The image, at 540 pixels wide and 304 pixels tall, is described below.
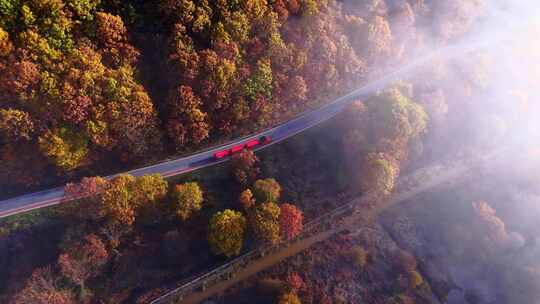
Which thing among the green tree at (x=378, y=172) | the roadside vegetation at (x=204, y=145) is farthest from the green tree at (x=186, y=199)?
the green tree at (x=378, y=172)

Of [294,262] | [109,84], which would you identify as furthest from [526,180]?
[109,84]

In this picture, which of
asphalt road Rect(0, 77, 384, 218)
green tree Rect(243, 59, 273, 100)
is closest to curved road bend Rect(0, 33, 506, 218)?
asphalt road Rect(0, 77, 384, 218)

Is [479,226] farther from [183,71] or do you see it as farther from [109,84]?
[109,84]

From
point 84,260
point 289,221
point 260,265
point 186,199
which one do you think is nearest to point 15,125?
point 84,260

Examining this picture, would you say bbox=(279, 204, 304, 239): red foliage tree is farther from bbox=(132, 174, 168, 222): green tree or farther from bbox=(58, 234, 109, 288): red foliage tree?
bbox=(58, 234, 109, 288): red foliage tree

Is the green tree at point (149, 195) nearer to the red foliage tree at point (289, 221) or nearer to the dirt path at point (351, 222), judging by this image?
the dirt path at point (351, 222)

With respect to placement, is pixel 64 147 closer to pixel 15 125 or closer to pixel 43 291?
pixel 15 125

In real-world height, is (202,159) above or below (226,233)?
above
